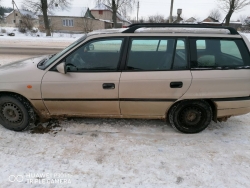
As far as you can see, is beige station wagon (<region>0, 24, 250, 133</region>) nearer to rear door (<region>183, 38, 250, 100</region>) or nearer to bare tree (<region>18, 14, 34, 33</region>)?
rear door (<region>183, 38, 250, 100</region>)

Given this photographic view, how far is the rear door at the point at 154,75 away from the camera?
2887 mm

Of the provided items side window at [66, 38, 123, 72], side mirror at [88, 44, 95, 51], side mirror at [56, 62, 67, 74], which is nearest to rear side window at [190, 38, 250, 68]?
side window at [66, 38, 123, 72]

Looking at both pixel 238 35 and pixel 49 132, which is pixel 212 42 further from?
pixel 49 132

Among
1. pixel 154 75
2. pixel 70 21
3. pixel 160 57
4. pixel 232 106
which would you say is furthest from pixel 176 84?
pixel 70 21

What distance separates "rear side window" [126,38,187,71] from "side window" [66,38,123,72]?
219 millimetres

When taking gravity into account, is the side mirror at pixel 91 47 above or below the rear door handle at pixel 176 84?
above

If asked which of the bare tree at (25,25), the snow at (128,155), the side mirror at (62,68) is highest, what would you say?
the bare tree at (25,25)

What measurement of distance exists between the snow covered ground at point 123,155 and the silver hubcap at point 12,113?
9.2 inches

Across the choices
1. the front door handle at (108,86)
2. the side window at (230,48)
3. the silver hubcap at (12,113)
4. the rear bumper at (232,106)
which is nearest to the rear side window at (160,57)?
the front door handle at (108,86)

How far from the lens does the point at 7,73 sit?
298cm

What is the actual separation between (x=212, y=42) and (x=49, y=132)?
9.84ft

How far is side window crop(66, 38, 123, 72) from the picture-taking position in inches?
116

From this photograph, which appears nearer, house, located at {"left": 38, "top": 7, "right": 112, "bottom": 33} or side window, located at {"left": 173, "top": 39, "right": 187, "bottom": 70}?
side window, located at {"left": 173, "top": 39, "right": 187, "bottom": 70}

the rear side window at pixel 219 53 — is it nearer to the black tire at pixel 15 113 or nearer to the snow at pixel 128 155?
the snow at pixel 128 155
